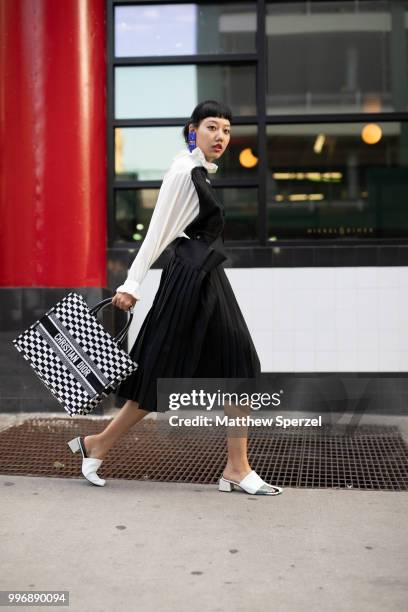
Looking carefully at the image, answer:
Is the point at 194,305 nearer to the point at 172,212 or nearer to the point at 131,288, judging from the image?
the point at 131,288

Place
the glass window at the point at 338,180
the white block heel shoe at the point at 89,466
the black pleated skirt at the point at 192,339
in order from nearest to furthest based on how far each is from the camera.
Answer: the black pleated skirt at the point at 192,339, the white block heel shoe at the point at 89,466, the glass window at the point at 338,180

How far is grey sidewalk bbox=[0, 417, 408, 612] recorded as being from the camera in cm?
263

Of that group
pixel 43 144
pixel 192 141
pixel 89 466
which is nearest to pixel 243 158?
pixel 43 144

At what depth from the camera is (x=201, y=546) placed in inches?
Answer: 123

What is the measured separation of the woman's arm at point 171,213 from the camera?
3.91 metres

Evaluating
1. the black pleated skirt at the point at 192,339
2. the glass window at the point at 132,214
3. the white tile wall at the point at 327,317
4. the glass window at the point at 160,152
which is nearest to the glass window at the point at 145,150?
the glass window at the point at 160,152

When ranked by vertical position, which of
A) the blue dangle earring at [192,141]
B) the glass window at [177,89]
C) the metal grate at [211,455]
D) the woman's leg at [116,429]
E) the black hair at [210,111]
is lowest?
the metal grate at [211,455]

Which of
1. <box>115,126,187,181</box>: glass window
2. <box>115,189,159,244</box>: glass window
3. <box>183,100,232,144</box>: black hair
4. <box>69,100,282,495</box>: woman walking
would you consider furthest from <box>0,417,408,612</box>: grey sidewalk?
<box>115,126,187,181</box>: glass window

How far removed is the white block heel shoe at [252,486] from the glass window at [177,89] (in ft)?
12.5

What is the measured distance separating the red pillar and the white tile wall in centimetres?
144

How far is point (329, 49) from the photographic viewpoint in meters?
6.75

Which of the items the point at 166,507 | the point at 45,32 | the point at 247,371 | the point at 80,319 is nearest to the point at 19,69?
the point at 45,32

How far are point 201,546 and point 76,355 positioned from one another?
1.22 m

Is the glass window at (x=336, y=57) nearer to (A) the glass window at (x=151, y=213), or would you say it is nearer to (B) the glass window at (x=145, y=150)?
(A) the glass window at (x=151, y=213)
